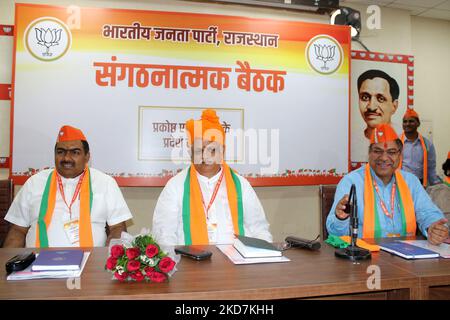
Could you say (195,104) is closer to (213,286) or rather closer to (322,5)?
(322,5)

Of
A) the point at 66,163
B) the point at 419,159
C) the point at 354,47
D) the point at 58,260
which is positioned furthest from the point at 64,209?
the point at 419,159

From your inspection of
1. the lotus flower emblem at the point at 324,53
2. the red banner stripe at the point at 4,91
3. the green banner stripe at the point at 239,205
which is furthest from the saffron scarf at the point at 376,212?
the red banner stripe at the point at 4,91

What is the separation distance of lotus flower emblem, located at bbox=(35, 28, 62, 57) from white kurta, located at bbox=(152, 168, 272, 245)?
2.03 m

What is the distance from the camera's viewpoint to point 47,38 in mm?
3521

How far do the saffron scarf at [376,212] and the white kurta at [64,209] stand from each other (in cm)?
168

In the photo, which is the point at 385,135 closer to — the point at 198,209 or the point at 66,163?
the point at 198,209

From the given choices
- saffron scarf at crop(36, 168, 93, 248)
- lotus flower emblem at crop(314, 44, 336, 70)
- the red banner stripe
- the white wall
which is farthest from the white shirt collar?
the red banner stripe

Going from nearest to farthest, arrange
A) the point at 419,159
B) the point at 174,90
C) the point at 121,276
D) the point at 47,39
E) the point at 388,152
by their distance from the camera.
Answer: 1. the point at 121,276
2. the point at 388,152
3. the point at 47,39
4. the point at 174,90
5. the point at 419,159

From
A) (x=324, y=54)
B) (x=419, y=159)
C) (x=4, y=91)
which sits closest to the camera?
(x=4, y=91)

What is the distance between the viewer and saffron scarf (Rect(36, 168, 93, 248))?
2449 millimetres

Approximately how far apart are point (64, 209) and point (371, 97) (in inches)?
146

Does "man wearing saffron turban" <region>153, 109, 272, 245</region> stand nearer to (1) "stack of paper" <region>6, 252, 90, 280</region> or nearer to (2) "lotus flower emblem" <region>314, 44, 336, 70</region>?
(1) "stack of paper" <region>6, 252, 90, 280</region>

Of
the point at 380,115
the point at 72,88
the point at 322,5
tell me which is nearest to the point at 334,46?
the point at 322,5
